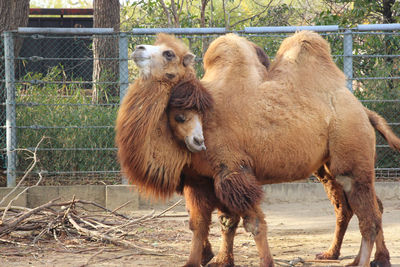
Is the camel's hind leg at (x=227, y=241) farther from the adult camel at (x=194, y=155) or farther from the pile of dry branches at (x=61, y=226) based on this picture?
the pile of dry branches at (x=61, y=226)

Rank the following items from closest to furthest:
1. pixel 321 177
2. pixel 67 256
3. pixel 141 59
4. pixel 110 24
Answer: pixel 141 59, pixel 67 256, pixel 321 177, pixel 110 24

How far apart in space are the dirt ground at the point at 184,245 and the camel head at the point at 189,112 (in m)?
1.29

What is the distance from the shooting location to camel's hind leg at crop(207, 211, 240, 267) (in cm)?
517

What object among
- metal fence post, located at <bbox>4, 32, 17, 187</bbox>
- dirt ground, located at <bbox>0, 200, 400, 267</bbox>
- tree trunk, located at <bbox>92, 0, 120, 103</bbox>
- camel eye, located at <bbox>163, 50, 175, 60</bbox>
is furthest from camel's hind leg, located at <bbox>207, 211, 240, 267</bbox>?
A: tree trunk, located at <bbox>92, 0, 120, 103</bbox>

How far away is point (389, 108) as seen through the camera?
9.52 m

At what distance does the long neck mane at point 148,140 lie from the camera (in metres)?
4.63

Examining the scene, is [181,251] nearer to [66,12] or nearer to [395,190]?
[395,190]

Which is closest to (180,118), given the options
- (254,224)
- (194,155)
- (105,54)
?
(194,155)

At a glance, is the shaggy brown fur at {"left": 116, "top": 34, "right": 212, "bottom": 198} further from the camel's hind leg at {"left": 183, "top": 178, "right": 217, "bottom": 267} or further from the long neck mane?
the camel's hind leg at {"left": 183, "top": 178, "right": 217, "bottom": 267}

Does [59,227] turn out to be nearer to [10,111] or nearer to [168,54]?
[168,54]

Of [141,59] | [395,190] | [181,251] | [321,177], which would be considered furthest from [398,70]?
[141,59]

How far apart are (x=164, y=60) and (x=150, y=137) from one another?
601 millimetres

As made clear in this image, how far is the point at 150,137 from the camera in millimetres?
4660

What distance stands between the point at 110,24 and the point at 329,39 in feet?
12.6
